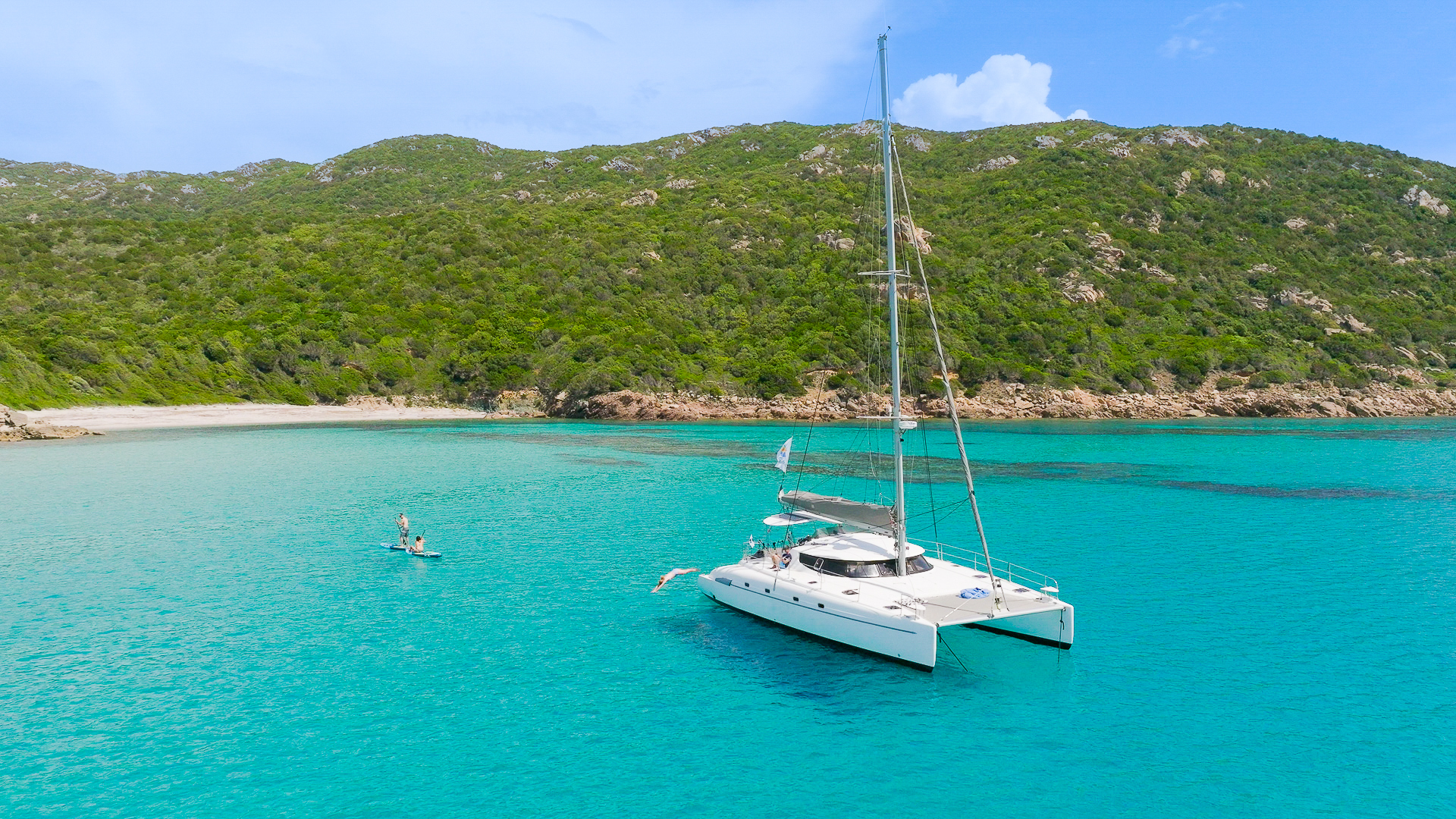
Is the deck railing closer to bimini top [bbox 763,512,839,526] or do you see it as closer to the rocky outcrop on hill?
bimini top [bbox 763,512,839,526]

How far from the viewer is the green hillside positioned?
333ft

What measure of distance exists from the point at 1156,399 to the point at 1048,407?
1334 cm

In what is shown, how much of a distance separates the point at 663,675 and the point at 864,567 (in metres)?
5.94

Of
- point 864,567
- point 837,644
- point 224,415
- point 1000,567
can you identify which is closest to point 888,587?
point 864,567

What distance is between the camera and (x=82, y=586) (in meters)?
26.1

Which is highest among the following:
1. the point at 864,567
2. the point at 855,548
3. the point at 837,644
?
the point at 855,548

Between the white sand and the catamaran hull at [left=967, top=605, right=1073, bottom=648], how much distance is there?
84269 mm

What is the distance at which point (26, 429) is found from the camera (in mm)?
69750

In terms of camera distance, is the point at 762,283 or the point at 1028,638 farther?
the point at 762,283

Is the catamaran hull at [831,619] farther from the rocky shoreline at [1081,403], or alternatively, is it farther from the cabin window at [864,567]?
the rocky shoreline at [1081,403]

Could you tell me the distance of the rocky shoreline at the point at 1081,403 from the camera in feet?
313

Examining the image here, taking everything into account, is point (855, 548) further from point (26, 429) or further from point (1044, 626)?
point (26, 429)

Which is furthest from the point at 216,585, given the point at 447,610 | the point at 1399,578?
the point at 1399,578

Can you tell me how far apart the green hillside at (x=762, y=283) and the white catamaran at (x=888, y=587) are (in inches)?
2447
